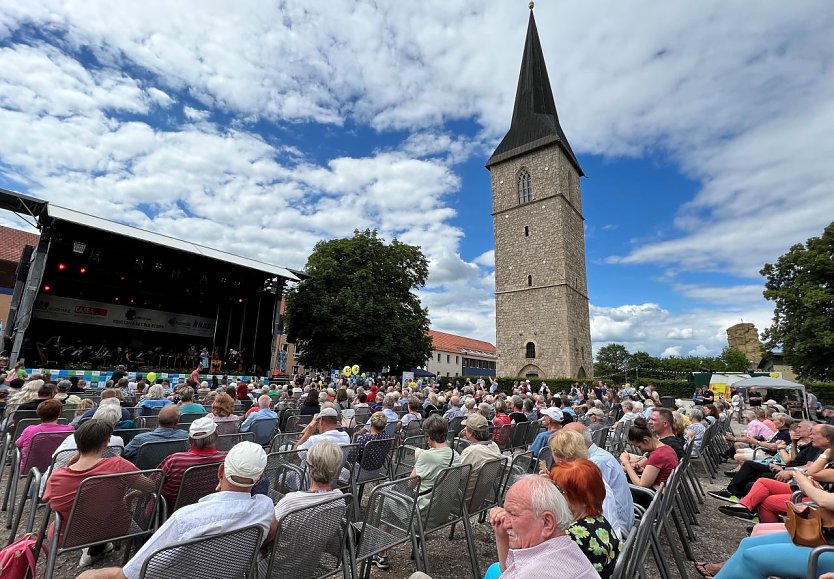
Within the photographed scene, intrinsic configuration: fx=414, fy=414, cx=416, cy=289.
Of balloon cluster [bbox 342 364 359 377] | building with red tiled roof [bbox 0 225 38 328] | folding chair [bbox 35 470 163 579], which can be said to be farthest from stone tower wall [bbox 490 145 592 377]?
building with red tiled roof [bbox 0 225 38 328]

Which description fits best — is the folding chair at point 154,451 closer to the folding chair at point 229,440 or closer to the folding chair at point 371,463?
the folding chair at point 229,440

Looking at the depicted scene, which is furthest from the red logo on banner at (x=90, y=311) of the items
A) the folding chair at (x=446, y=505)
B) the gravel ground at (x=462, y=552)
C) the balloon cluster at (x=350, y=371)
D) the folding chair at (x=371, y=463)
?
the folding chair at (x=446, y=505)

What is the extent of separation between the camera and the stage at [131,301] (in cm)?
1475

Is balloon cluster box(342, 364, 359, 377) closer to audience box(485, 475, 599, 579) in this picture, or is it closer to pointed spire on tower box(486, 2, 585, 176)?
audience box(485, 475, 599, 579)

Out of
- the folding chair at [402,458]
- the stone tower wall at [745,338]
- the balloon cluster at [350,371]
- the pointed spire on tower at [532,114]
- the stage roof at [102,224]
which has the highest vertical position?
the pointed spire on tower at [532,114]

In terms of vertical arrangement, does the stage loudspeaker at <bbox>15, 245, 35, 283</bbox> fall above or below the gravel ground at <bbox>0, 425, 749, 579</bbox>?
above

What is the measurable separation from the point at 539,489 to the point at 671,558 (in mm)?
3406

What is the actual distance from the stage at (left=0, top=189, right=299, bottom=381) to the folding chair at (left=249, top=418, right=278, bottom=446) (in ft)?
42.7

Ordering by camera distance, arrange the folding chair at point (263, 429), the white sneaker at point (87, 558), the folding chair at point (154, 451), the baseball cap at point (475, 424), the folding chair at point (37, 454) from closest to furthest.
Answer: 1. the white sneaker at point (87, 558)
2. the folding chair at point (154, 451)
3. the folding chair at point (37, 454)
4. the baseball cap at point (475, 424)
5. the folding chair at point (263, 429)

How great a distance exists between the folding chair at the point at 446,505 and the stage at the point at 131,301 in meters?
16.1

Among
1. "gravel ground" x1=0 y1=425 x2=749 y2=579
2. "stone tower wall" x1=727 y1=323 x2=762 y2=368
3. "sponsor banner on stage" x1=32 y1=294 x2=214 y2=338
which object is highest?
"stone tower wall" x1=727 y1=323 x2=762 y2=368

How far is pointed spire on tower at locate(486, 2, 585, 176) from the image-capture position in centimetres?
3134

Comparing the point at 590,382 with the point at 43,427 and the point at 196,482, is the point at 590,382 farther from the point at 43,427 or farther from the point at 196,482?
the point at 43,427

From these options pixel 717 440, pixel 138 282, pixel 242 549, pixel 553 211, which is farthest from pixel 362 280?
pixel 242 549
